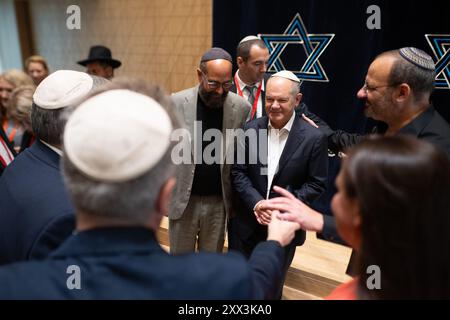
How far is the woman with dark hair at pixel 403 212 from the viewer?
2.37 feet

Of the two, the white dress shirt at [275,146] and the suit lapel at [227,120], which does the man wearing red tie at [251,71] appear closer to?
the suit lapel at [227,120]

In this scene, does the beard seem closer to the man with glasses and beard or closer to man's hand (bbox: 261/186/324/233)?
the man with glasses and beard

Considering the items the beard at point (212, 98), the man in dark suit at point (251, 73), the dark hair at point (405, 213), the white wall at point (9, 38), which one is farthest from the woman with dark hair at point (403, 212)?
the white wall at point (9, 38)

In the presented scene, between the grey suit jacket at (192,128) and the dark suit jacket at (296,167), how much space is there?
0.15 metres

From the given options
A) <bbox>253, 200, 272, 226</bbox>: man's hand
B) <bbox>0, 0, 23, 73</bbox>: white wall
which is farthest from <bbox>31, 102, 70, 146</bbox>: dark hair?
<bbox>0, 0, 23, 73</bbox>: white wall

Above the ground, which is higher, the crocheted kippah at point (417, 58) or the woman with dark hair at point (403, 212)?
the crocheted kippah at point (417, 58)

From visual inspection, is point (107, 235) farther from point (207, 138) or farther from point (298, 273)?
point (298, 273)

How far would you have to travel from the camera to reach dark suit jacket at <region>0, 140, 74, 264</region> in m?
0.98

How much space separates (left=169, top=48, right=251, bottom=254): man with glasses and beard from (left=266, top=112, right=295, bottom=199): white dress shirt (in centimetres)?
30

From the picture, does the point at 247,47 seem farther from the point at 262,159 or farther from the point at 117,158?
the point at 117,158

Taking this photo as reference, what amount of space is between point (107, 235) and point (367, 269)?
0.60m

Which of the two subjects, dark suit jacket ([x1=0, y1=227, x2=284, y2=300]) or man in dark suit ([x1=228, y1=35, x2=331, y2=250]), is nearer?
dark suit jacket ([x1=0, y1=227, x2=284, y2=300])

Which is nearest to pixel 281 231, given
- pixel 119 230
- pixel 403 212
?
pixel 403 212
